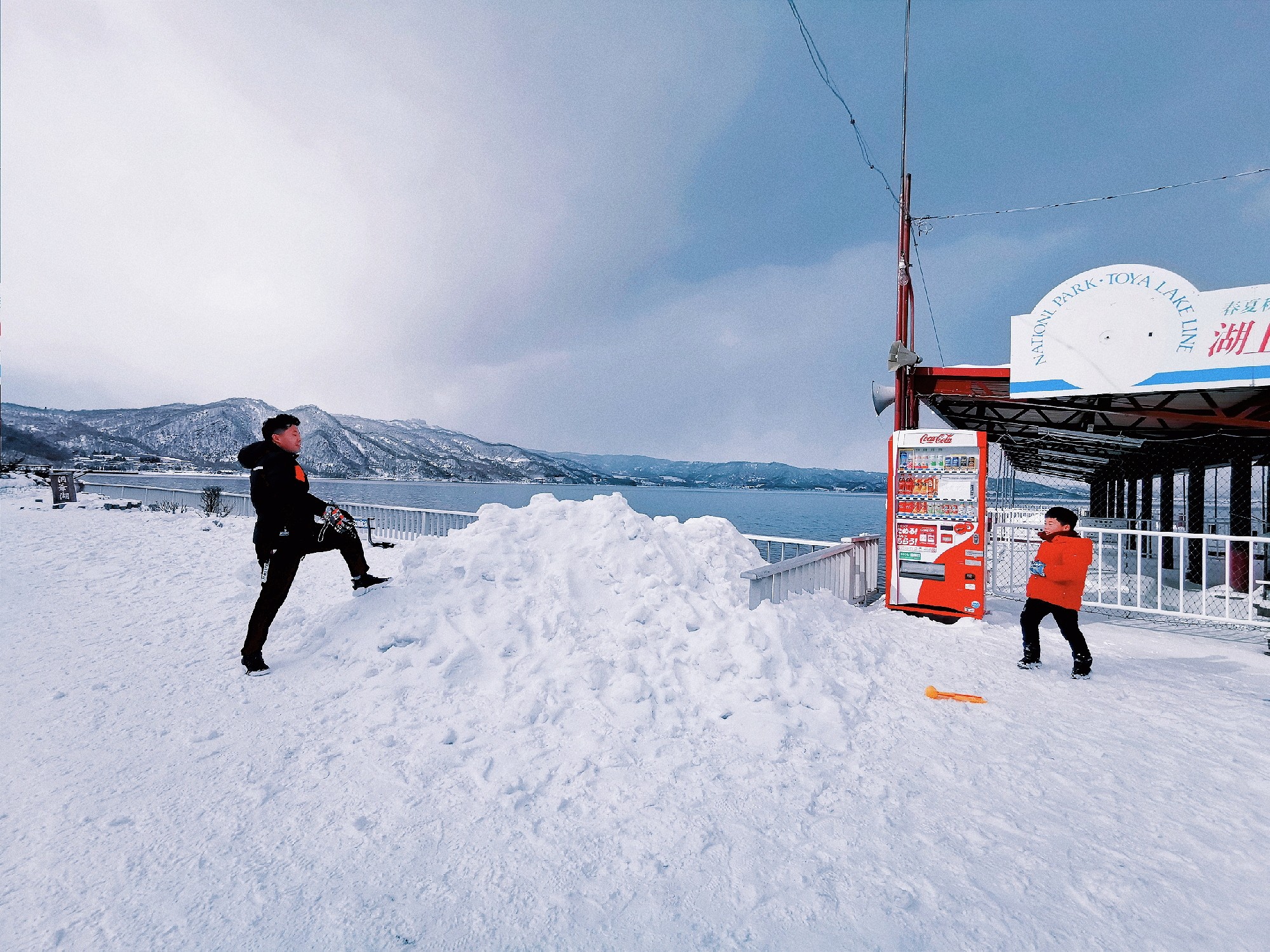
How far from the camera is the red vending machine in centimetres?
668

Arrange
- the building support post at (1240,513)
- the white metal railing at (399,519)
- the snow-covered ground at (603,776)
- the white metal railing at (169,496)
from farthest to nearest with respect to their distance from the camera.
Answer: the white metal railing at (169,496), the white metal railing at (399,519), the building support post at (1240,513), the snow-covered ground at (603,776)

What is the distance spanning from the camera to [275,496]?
4520 millimetres

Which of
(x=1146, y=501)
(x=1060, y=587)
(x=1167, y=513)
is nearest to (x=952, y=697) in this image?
(x=1060, y=587)

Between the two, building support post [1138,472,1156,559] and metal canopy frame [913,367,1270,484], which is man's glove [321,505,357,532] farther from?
building support post [1138,472,1156,559]

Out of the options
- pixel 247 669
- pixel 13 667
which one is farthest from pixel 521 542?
pixel 13 667

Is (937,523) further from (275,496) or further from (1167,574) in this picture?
(1167,574)

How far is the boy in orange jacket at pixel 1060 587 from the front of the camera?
489 cm

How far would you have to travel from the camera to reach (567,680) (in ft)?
13.1

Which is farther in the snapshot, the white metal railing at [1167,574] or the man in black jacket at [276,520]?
the white metal railing at [1167,574]

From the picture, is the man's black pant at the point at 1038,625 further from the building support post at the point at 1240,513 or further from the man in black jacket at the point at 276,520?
the building support post at the point at 1240,513

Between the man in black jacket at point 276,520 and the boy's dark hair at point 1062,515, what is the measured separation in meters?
6.78

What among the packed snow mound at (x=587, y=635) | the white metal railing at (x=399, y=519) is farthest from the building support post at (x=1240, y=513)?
the white metal railing at (x=399, y=519)

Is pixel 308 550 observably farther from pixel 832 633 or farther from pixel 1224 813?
pixel 1224 813

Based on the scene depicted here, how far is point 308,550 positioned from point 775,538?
6290 mm
